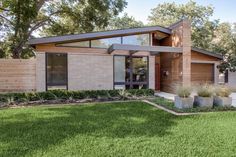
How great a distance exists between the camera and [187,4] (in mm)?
29312

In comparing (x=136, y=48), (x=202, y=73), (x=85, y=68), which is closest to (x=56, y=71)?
(x=85, y=68)

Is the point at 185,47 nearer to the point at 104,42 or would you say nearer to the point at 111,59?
the point at 111,59

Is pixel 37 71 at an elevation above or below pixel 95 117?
above

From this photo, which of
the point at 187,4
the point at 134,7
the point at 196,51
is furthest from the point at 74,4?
the point at 187,4

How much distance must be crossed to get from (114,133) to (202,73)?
14.5 metres

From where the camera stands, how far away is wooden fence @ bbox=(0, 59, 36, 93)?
1373cm

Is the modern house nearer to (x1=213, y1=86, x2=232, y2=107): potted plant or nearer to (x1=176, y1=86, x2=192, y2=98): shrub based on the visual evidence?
(x1=213, y1=86, x2=232, y2=107): potted plant

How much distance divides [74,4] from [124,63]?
8.71 m

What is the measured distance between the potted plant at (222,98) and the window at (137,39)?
22.5 ft

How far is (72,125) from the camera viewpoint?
269 inches

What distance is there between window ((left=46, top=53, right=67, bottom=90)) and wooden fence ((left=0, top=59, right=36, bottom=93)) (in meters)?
0.84

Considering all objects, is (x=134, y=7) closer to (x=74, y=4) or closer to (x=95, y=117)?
(x=74, y=4)

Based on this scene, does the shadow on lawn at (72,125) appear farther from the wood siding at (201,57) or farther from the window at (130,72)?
the wood siding at (201,57)

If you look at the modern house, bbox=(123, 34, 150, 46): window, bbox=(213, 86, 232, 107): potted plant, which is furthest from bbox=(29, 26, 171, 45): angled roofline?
bbox=(213, 86, 232, 107): potted plant
